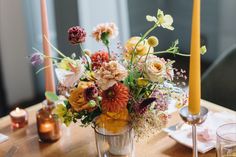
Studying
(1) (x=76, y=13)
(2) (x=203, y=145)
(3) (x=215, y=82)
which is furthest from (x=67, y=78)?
(1) (x=76, y=13)

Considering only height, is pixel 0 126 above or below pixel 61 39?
below

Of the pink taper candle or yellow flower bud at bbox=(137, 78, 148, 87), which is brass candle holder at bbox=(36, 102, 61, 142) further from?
yellow flower bud at bbox=(137, 78, 148, 87)

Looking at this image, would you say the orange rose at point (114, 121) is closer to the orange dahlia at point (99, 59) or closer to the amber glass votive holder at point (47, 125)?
the orange dahlia at point (99, 59)

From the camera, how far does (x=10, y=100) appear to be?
2.14 metres

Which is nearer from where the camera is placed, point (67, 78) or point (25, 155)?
point (67, 78)

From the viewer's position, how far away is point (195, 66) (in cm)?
105

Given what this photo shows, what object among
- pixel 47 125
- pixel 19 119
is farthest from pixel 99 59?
pixel 19 119

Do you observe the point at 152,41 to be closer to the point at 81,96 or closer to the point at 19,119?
the point at 81,96

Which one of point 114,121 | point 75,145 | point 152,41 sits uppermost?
point 152,41

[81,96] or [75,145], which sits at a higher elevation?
[81,96]

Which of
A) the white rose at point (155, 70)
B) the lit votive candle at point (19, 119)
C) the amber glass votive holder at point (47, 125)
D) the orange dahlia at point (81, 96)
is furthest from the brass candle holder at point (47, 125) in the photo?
the white rose at point (155, 70)

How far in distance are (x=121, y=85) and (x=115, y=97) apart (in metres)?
0.03

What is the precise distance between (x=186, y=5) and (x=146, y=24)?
13.1 inches

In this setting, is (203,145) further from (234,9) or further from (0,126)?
(234,9)
